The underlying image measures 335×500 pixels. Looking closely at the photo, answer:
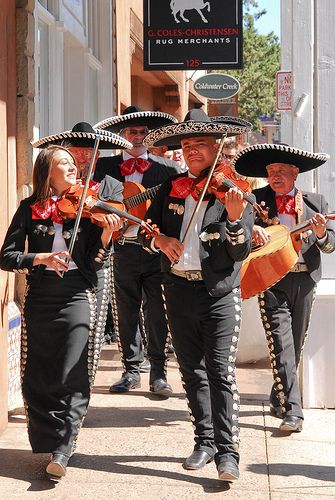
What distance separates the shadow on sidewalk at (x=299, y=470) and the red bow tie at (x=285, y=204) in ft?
5.67

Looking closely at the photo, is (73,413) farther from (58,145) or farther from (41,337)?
(58,145)

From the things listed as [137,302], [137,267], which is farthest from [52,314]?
[137,302]

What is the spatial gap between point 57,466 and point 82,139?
201 cm

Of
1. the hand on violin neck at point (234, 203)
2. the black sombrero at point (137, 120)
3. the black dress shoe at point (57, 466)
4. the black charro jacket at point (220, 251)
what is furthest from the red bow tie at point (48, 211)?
the black sombrero at point (137, 120)

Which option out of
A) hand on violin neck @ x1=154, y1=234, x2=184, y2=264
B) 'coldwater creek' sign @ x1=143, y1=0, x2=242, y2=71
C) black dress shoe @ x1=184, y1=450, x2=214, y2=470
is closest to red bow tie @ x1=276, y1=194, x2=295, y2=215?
hand on violin neck @ x1=154, y1=234, x2=184, y2=264

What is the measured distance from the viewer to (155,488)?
5.45 metres

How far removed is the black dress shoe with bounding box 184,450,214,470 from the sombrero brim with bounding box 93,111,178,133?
2.89 metres

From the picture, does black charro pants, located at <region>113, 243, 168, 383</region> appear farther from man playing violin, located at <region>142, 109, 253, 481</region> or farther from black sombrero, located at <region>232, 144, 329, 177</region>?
man playing violin, located at <region>142, 109, 253, 481</region>

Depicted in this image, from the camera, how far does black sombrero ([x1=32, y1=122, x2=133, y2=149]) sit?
5.88 meters

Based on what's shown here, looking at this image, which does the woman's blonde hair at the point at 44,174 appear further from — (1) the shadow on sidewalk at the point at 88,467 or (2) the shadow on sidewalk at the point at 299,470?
(2) the shadow on sidewalk at the point at 299,470

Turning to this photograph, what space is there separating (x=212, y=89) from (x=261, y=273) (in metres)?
8.91

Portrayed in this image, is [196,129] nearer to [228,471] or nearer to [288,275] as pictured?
[288,275]

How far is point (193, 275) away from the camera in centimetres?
563

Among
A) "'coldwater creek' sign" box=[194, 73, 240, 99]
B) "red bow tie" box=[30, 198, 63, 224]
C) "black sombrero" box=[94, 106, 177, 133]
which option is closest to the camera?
"red bow tie" box=[30, 198, 63, 224]
